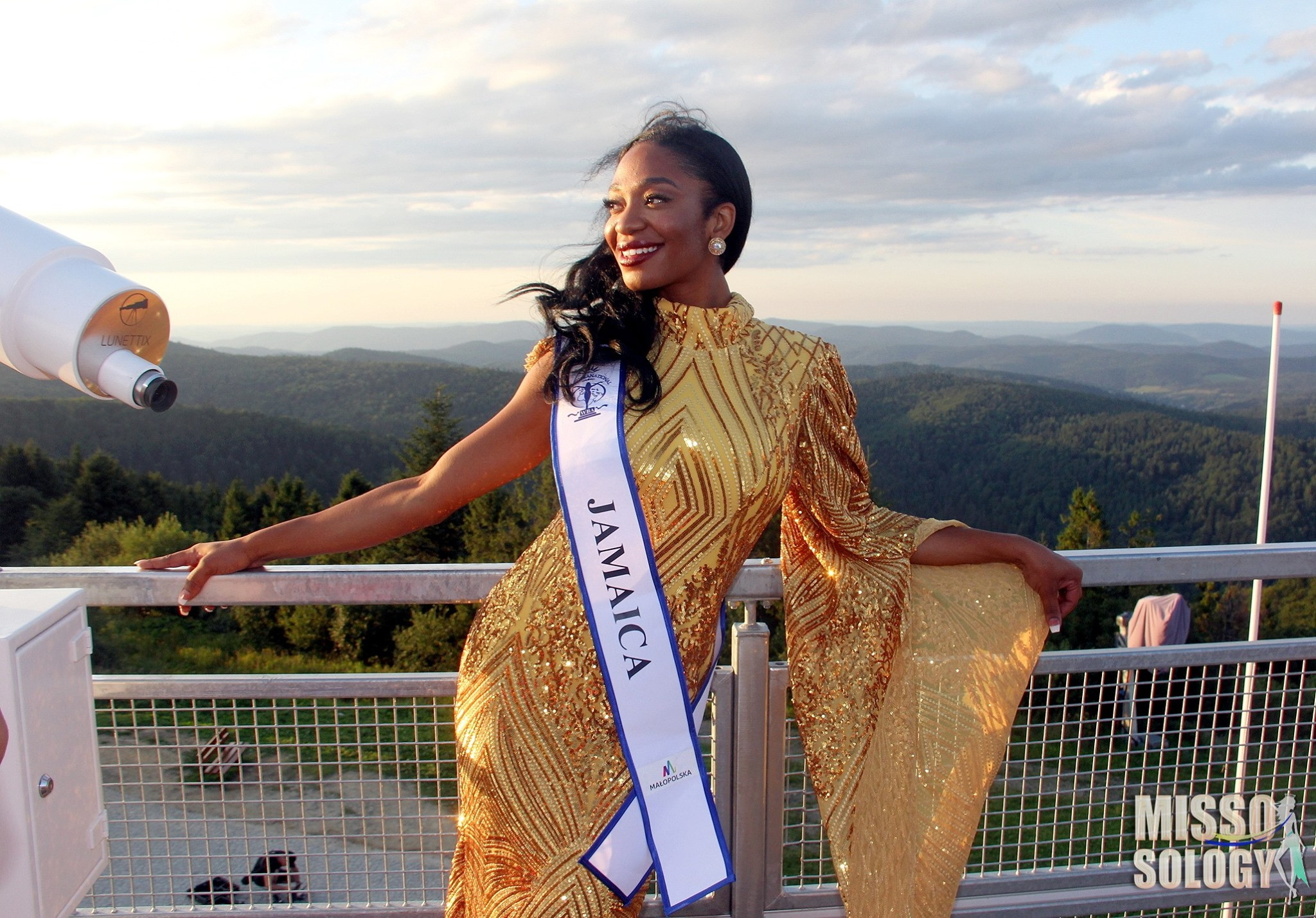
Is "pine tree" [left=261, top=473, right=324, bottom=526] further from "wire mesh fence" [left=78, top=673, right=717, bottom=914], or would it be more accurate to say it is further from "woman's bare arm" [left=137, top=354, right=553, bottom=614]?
"woman's bare arm" [left=137, top=354, right=553, bottom=614]

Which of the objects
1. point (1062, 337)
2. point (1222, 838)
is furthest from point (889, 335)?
point (1222, 838)

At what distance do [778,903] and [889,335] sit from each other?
135 m

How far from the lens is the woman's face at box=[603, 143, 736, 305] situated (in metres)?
1.81

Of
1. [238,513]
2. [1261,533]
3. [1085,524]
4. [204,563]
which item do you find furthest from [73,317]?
[238,513]

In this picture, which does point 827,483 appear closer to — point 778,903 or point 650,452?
point 650,452

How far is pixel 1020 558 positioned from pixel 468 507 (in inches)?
1797

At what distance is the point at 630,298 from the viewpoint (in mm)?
1868

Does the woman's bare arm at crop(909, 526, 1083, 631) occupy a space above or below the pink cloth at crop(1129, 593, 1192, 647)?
above

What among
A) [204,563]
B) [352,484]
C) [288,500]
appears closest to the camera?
[204,563]

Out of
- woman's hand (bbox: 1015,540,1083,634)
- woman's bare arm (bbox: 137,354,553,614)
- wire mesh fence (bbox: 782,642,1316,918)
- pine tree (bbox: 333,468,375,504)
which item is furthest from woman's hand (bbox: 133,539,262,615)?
pine tree (bbox: 333,468,375,504)

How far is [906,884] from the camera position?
1.96m

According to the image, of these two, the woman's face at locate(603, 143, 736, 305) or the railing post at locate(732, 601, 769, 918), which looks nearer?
the woman's face at locate(603, 143, 736, 305)

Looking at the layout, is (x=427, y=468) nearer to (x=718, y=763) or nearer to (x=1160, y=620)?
(x=1160, y=620)
